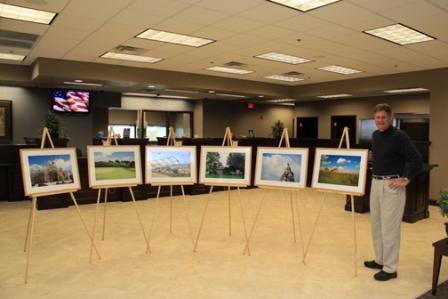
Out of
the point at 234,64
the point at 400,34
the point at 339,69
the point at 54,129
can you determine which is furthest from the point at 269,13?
the point at 54,129

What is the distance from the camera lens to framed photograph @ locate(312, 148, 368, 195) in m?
3.72

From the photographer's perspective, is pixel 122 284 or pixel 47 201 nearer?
pixel 122 284

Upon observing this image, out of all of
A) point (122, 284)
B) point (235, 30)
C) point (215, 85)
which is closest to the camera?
point (122, 284)

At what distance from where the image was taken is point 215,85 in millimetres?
9578

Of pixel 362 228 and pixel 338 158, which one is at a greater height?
pixel 338 158

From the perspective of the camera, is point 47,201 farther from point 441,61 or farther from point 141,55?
point 441,61

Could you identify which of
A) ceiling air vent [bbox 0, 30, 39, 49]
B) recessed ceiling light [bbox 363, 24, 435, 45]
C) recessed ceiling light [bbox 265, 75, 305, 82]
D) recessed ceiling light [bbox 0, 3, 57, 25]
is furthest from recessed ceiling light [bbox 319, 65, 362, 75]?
ceiling air vent [bbox 0, 30, 39, 49]

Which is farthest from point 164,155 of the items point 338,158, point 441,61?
point 441,61

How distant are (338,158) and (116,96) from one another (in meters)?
9.23

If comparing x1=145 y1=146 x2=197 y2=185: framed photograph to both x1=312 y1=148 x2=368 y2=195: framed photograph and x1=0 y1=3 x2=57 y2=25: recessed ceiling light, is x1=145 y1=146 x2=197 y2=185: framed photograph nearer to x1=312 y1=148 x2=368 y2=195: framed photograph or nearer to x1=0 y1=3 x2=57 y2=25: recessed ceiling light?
x1=312 y1=148 x2=368 y2=195: framed photograph

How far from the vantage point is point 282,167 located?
13.7ft

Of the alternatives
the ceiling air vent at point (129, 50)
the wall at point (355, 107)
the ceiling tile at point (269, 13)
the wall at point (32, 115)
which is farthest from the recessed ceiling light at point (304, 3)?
the wall at point (355, 107)

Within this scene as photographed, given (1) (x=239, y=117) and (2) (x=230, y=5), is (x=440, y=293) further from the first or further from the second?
(1) (x=239, y=117)

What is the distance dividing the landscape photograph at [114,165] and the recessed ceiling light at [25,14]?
2.06 meters
